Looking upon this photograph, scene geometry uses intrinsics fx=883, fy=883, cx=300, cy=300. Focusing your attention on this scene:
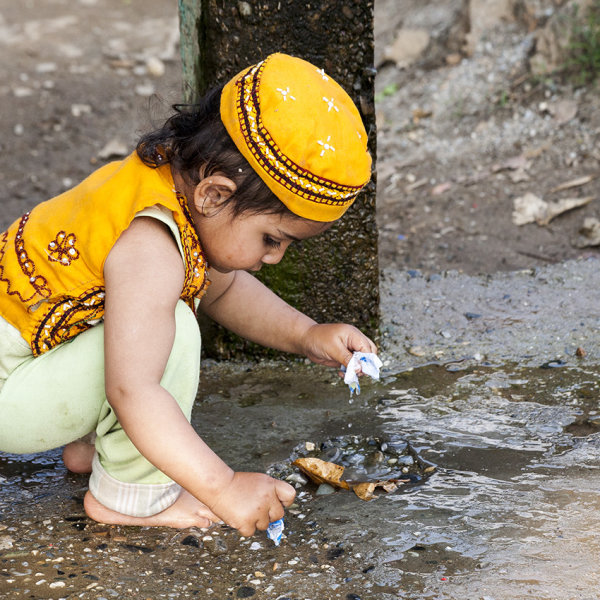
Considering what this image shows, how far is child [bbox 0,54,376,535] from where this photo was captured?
173 centimetres

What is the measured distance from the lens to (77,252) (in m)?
1.91

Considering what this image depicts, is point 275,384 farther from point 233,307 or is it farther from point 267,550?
point 267,550

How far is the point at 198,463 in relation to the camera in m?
1.71

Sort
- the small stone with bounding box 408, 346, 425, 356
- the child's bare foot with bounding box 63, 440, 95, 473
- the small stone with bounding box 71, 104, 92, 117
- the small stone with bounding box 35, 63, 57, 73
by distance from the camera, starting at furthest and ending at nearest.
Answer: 1. the small stone with bounding box 35, 63, 57, 73
2. the small stone with bounding box 71, 104, 92, 117
3. the small stone with bounding box 408, 346, 425, 356
4. the child's bare foot with bounding box 63, 440, 95, 473

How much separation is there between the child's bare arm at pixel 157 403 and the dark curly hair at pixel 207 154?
241 millimetres

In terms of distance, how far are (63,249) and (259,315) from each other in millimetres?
612

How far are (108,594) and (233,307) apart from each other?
856mm

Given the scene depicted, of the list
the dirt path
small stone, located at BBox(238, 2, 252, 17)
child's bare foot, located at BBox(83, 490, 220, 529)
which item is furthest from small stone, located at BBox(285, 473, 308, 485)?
the dirt path

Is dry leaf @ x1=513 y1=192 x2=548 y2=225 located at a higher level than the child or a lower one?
lower

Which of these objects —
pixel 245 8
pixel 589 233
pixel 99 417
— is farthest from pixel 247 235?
pixel 589 233

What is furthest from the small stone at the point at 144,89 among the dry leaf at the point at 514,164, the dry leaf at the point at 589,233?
the dry leaf at the point at 589,233

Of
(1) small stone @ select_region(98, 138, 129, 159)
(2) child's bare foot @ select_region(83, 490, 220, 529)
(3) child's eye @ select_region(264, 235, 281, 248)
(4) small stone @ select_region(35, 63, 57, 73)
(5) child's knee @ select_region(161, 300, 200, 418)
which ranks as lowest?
(1) small stone @ select_region(98, 138, 129, 159)

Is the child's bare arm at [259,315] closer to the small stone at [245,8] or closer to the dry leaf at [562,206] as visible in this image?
the small stone at [245,8]

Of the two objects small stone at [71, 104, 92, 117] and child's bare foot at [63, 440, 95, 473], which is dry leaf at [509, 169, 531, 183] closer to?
child's bare foot at [63, 440, 95, 473]
